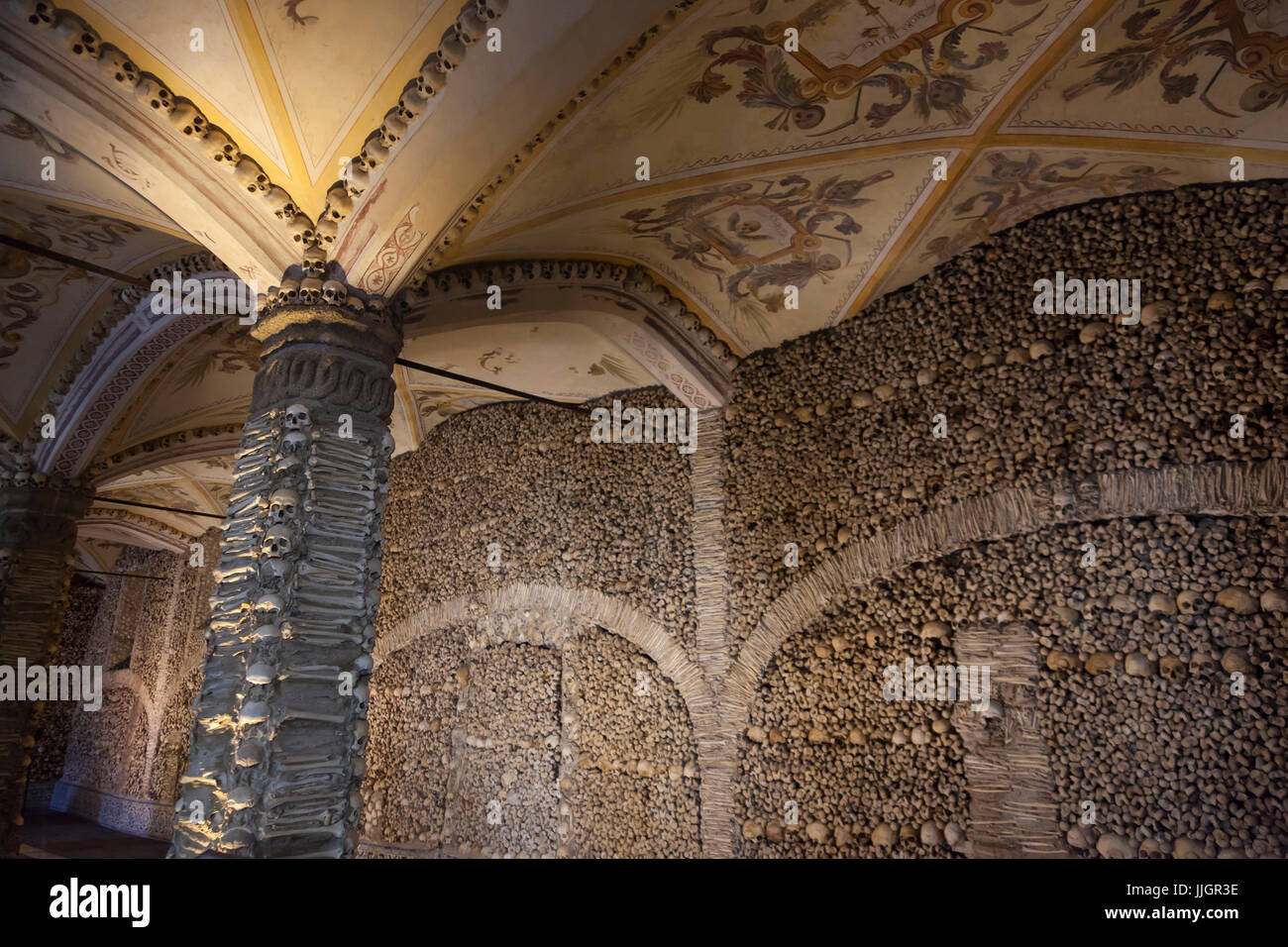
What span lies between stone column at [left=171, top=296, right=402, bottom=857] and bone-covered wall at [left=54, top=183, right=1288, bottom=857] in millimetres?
2423

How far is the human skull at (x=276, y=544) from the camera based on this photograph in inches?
112

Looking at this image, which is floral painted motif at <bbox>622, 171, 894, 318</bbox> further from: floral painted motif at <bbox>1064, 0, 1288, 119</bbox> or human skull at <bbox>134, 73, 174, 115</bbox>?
human skull at <bbox>134, 73, 174, 115</bbox>

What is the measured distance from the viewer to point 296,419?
3039 mm

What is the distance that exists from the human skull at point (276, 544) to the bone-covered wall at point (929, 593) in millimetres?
2795

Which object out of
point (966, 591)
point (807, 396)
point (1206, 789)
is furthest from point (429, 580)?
point (1206, 789)

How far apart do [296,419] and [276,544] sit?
19.8 inches

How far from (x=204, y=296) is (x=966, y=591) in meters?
4.57

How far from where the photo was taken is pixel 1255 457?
123 inches

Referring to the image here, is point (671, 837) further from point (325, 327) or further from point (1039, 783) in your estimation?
A: point (325, 327)

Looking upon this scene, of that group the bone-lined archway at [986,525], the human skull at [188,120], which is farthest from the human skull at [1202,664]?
the human skull at [188,120]

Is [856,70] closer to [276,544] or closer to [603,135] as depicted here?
[603,135]

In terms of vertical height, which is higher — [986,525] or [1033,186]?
[1033,186]

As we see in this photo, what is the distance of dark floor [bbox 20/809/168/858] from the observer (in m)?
8.16

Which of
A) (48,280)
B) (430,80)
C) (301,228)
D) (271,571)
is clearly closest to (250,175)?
(301,228)
